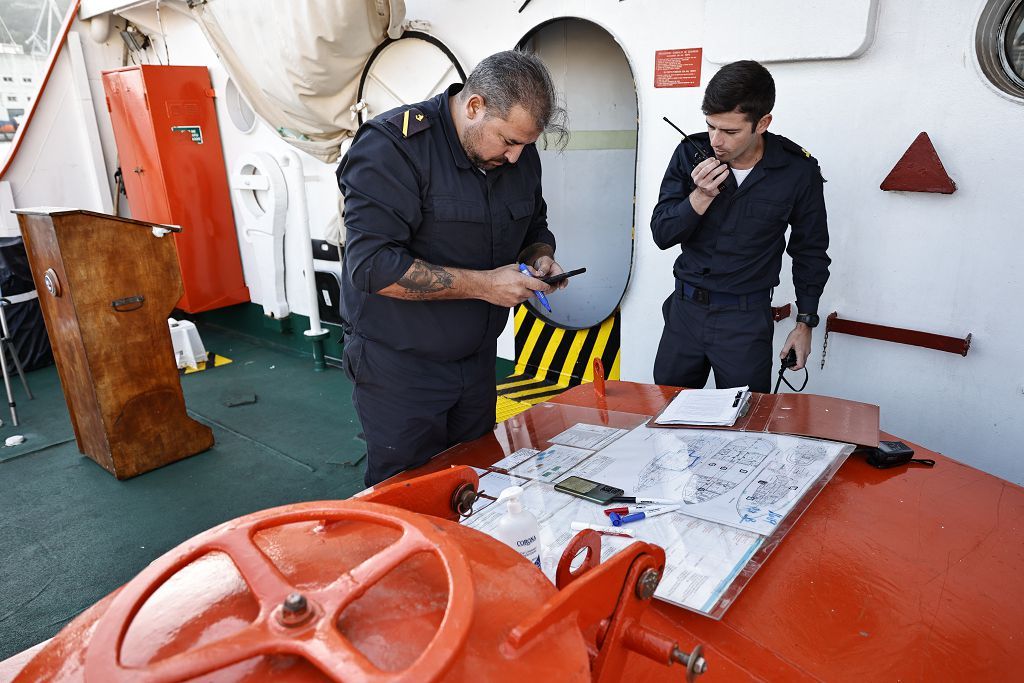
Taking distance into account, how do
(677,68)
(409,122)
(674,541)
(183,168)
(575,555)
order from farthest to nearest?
(183,168), (677,68), (409,122), (674,541), (575,555)

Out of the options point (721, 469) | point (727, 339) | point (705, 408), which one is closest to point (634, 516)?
point (721, 469)

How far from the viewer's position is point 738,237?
2279mm

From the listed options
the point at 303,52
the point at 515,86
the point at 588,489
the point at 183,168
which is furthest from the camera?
the point at 183,168

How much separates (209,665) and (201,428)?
3.42m

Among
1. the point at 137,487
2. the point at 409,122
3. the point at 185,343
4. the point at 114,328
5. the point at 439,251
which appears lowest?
the point at 137,487

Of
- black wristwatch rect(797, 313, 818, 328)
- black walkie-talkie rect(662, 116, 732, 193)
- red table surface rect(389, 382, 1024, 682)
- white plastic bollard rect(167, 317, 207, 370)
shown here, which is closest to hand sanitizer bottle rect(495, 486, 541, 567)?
red table surface rect(389, 382, 1024, 682)

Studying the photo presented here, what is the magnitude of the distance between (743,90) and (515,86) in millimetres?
912

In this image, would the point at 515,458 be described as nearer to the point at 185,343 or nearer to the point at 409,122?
the point at 409,122

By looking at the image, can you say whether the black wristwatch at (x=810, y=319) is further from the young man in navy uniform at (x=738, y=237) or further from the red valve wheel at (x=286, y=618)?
the red valve wheel at (x=286, y=618)

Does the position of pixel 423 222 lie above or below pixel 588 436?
above

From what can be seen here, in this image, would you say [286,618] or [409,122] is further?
[409,122]

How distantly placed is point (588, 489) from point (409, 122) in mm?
1028

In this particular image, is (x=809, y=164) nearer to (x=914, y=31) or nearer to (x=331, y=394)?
(x=914, y=31)

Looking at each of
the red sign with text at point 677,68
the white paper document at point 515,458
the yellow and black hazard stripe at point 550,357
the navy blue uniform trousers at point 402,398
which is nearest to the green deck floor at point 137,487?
the yellow and black hazard stripe at point 550,357
